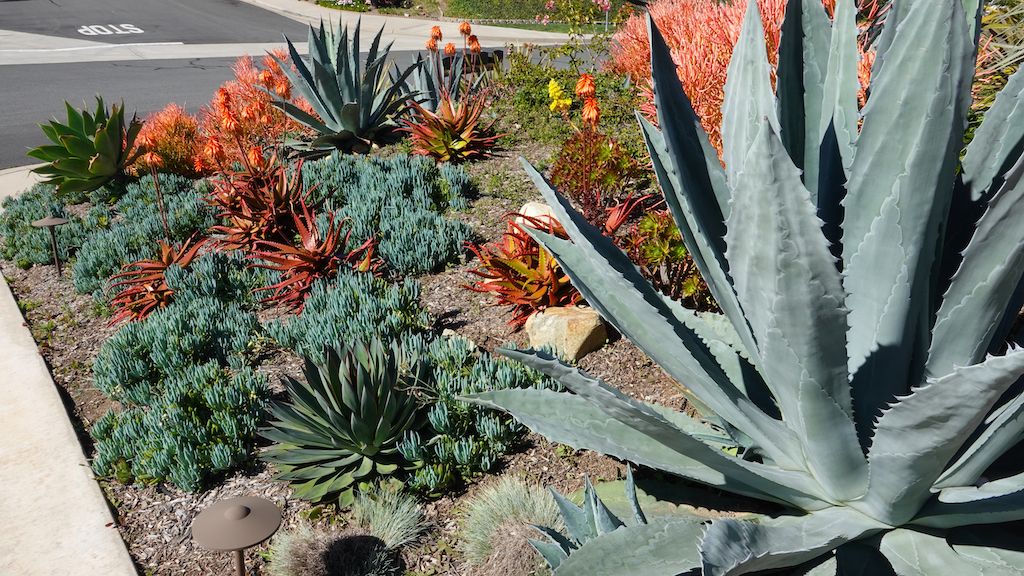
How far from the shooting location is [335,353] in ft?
11.1

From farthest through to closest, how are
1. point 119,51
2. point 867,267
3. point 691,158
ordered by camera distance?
point 119,51 < point 691,158 < point 867,267

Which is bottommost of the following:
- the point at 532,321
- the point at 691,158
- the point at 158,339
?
the point at 158,339

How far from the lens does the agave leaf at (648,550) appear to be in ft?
6.57

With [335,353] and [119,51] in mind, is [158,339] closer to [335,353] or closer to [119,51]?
[335,353]

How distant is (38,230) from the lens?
7.52 m

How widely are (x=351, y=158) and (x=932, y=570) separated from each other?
6653 mm

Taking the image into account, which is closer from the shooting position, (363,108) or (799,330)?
(799,330)

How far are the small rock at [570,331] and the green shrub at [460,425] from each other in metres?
0.39

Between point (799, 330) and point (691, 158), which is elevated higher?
point (691, 158)

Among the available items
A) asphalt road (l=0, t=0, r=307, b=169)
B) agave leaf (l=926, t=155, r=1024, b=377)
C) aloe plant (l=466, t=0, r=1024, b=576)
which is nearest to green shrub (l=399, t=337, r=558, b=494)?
aloe plant (l=466, t=0, r=1024, b=576)

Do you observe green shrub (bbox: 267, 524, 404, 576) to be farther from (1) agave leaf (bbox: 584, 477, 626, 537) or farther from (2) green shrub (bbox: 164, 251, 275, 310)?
(2) green shrub (bbox: 164, 251, 275, 310)

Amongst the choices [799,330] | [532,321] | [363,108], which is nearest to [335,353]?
[532,321]

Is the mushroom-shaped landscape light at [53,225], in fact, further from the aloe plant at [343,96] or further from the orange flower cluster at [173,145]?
the aloe plant at [343,96]

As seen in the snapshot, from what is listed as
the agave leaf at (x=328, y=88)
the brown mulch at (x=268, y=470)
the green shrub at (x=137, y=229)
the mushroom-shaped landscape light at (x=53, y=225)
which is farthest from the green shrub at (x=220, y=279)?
the agave leaf at (x=328, y=88)
